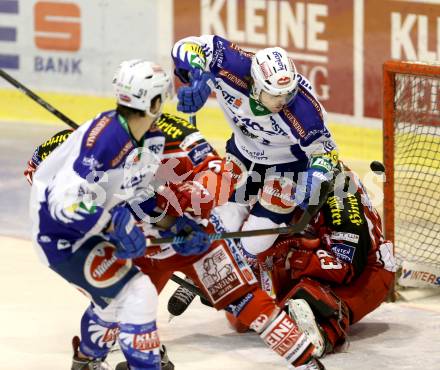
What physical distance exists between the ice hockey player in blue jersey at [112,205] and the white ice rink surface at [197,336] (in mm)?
838

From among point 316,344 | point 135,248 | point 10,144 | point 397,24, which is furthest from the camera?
point 10,144

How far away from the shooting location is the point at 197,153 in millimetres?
5094

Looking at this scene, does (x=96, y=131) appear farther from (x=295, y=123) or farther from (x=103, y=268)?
(x=295, y=123)

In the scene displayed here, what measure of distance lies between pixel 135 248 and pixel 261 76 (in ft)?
4.53

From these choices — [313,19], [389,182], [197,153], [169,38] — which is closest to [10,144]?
[169,38]

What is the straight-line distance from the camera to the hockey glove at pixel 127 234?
4508 millimetres

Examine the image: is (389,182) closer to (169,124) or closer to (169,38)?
(169,124)

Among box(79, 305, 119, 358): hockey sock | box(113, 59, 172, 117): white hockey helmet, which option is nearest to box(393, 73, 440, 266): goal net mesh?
box(79, 305, 119, 358): hockey sock

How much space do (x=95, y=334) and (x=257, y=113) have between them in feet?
4.69

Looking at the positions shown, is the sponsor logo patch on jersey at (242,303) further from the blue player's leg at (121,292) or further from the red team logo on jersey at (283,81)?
the red team logo on jersey at (283,81)

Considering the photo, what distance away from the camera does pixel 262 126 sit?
594cm

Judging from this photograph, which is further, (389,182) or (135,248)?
(389,182)

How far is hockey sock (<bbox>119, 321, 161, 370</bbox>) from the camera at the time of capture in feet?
14.9

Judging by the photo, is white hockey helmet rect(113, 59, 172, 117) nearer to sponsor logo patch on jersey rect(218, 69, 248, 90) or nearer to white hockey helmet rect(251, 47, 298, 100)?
white hockey helmet rect(251, 47, 298, 100)
